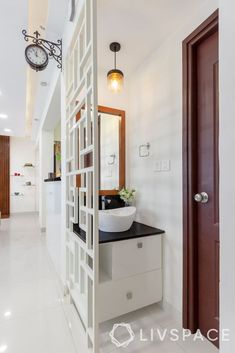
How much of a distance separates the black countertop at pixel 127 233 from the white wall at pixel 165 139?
0.35 ft

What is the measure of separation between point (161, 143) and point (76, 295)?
1.55 metres

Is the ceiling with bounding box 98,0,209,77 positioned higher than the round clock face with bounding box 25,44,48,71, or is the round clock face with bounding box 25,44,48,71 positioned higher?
the ceiling with bounding box 98,0,209,77

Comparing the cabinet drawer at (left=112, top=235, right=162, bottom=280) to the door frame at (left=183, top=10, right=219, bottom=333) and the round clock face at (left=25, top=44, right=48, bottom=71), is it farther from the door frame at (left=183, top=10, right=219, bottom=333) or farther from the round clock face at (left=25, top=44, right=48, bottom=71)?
the round clock face at (left=25, top=44, right=48, bottom=71)

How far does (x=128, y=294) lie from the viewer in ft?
5.45

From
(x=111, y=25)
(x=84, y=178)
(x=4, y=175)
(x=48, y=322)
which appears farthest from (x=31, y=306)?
(x=4, y=175)

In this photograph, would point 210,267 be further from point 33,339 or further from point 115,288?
point 33,339

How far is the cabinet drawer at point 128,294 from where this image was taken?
1.56 metres

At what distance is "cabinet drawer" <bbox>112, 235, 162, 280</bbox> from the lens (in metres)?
1.63

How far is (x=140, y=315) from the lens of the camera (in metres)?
1.77

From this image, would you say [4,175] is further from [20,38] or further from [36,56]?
[36,56]

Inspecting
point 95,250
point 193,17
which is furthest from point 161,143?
point 95,250

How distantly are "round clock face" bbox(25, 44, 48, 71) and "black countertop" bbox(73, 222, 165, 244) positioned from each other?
1.57 m
